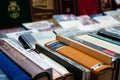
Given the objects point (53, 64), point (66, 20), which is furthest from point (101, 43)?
point (66, 20)

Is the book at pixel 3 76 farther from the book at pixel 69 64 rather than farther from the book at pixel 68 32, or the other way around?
the book at pixel 68 32

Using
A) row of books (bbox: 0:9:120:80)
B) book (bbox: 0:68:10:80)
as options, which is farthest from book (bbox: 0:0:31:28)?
book (bbox: 0:68:10:80)

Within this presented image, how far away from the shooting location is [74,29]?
1.02 m

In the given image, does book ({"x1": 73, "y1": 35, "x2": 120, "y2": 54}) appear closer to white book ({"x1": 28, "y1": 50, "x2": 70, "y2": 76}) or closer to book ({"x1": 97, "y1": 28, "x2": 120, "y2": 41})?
book ({"x1": 97, "y1": 28, "x2": 120, "y2": 41})

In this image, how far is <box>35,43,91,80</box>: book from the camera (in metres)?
0.65

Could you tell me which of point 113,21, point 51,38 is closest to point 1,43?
point 51,38

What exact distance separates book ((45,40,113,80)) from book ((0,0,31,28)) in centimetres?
33

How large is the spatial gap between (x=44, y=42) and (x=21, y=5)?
0.31 meters

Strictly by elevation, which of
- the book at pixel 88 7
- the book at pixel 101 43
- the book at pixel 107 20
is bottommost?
the book at pixel 101 43

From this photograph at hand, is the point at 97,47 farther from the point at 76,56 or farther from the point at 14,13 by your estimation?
the point at 14,13

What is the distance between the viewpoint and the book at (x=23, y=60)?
0.60 m

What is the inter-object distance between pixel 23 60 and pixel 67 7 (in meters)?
0.61

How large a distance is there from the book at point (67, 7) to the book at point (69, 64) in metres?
0.43

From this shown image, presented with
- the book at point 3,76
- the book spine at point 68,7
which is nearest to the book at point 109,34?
the book spine at point 68,7
